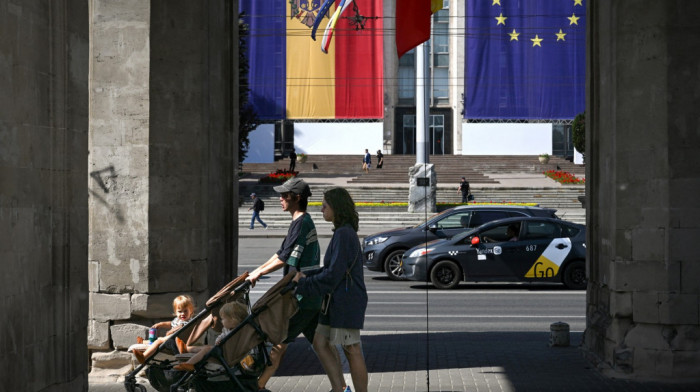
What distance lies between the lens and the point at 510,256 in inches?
832

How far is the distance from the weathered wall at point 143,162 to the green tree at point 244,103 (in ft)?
167

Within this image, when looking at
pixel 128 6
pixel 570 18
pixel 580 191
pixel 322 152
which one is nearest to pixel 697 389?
pixel 128 6

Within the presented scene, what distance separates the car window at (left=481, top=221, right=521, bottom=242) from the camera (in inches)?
843

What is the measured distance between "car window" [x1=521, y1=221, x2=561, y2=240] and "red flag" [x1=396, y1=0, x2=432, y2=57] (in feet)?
28.9

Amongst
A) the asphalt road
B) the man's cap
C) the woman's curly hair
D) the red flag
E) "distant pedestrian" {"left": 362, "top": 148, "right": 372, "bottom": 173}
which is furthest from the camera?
"distant pedestrian" {"left": 362, "top": 148, "right": 372, "bottom": 173}

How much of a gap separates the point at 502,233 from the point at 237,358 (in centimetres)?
1431

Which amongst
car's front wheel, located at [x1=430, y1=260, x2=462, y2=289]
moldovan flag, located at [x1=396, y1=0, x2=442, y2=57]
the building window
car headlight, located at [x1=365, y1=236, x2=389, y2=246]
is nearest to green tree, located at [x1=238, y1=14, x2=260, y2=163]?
the building window

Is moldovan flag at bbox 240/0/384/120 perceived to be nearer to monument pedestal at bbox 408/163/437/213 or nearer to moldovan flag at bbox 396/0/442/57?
monument pedestal at bbox 408/163/437/213

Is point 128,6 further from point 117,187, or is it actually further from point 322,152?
point 322,152

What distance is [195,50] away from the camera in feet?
38.0

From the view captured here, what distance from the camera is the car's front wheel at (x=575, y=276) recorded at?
21.3m

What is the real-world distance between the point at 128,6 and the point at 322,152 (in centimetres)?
6099

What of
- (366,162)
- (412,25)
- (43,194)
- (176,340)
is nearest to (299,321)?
(176,340)

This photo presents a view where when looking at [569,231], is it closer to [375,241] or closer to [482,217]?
[482,217]
